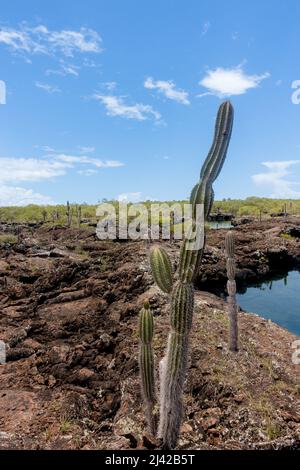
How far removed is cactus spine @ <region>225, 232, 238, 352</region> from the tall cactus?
3966mm

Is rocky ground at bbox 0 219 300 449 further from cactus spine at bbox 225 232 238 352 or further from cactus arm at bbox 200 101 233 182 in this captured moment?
cactus arm at bbox 200 101 233 182

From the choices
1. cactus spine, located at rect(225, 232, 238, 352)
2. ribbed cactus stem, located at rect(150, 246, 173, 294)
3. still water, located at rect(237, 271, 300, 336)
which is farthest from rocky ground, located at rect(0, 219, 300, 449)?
still water, located at rect(237, 271, 300, 336)

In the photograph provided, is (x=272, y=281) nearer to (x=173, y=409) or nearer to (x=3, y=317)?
(x=3, y=317)

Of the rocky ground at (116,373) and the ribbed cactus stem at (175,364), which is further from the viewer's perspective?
the rocky ground at (116,373)

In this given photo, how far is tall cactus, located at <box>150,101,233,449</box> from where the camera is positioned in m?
4.52

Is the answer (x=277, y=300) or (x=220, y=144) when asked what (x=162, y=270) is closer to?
(x=220, y=144)

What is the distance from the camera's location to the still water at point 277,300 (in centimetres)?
1627

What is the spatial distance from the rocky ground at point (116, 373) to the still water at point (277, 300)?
483cm

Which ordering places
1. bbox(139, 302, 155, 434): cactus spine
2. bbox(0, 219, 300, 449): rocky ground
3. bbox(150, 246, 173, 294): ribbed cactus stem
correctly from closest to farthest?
bbox(150, 246, 173, 294): ribbed cactus stem → bbox(139, 302, 155, 434): cactus spine → bbox(0, 219, 300, 449): rocky ground

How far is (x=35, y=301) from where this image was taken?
1368 cm

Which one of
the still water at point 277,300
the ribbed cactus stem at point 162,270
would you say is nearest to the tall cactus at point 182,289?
the ribbed cactus stem at point 162,270

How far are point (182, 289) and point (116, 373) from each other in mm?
4604

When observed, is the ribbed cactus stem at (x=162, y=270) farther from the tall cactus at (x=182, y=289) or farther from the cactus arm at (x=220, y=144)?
the cactus arm at (x=220, y=144)

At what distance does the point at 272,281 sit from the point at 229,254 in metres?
15.4
